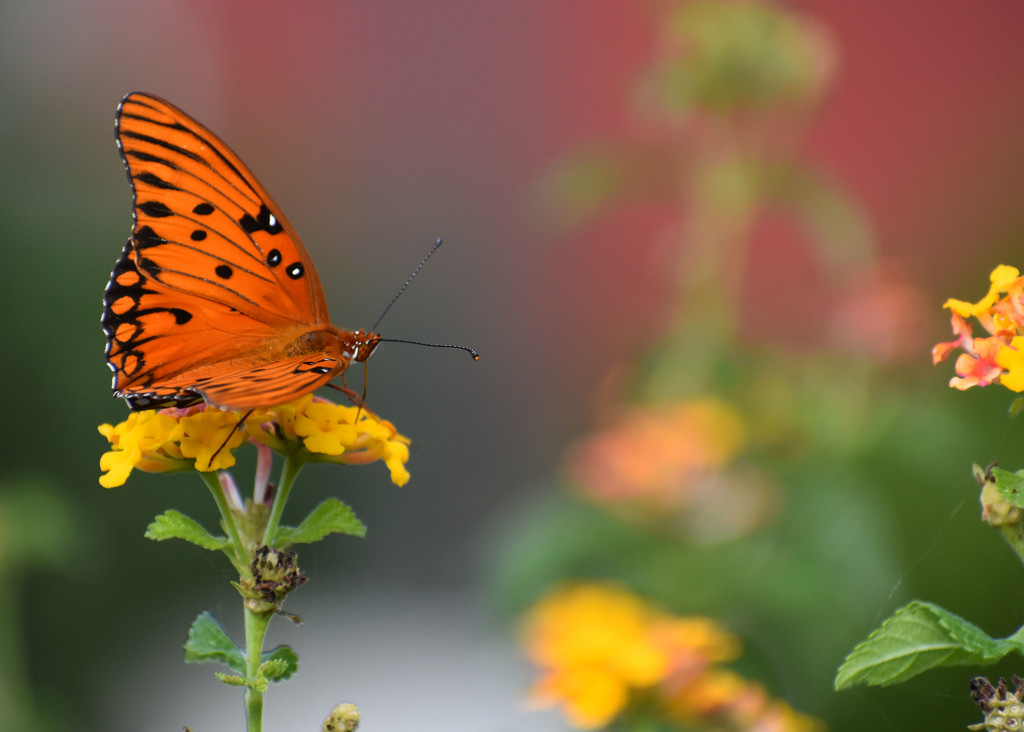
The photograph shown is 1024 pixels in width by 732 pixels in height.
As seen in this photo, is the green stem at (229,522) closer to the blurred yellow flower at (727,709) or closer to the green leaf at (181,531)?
the green leaf at (181,531)

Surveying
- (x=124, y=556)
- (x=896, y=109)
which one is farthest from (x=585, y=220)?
(x=124, y=556)

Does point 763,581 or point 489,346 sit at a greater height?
point 489,346

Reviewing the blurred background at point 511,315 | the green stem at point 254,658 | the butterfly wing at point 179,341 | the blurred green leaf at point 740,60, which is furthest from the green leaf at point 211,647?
the blurred green leaf at point 740,60

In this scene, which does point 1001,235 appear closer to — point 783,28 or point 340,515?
point 783,28

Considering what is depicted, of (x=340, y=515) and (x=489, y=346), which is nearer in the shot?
(x=340, y=515)

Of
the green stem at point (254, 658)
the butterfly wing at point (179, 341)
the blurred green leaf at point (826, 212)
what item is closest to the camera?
the green stem at point (254, 658)
